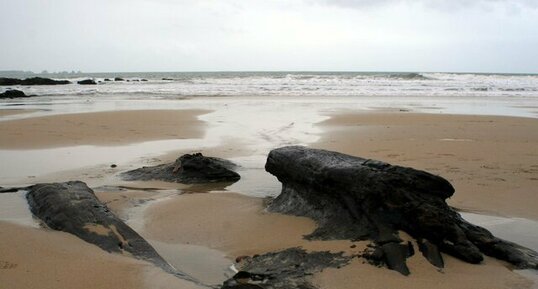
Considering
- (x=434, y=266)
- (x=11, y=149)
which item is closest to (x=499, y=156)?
(x=434, y=266)

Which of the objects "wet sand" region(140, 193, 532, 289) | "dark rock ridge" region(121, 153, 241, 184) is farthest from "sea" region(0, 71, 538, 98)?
"wet sand" region(140, 193, 532, 289)

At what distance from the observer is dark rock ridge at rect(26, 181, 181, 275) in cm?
403

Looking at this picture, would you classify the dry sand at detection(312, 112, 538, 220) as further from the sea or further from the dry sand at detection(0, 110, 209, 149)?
the sea

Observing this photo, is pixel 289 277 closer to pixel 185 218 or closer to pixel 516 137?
pixel 185 218

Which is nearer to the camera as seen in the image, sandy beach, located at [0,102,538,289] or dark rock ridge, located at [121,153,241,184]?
sandy beach, located at [0,102,538,289]

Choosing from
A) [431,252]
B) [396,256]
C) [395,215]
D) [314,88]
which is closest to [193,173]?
[395,215]

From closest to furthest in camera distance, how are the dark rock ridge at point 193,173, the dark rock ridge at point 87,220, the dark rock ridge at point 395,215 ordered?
the dark rock ridge at point 395,215
the dark rock ridge at point 87,220
the dark rock ridge at point 193,173

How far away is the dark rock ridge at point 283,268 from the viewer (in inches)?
137

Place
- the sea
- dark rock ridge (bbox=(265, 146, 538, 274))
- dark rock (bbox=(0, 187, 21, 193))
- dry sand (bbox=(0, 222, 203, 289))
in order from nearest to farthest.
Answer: dry sand (bbox=(0, 222, 203, 289)) → dark rock ridge (bbox=(265, 146, 538, 274)) → dark rock (bbox=(0, 187, 21, 193)) → the sea

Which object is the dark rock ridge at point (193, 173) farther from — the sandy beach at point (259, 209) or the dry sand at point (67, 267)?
the dry sand at point (67, 267)

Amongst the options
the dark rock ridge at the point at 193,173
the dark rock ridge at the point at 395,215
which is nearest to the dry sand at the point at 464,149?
the dark rock ridge at the point at 395,215

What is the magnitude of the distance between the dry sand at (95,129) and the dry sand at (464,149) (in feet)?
14.6

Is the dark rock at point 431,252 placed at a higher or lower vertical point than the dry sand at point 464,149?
higher

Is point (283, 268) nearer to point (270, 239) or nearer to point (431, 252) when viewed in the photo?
point (270, 239)
